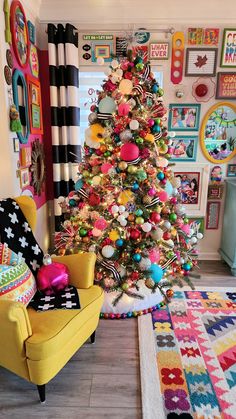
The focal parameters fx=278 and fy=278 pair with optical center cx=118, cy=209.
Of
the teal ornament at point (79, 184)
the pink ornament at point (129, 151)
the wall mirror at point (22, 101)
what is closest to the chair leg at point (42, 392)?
the teal ornament at point (79, 184)

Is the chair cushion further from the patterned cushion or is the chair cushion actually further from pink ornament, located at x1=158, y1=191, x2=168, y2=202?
pink ornament, located at x1=158, y1=191, x2=168, y2=202

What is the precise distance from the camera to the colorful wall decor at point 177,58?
8.83 feet

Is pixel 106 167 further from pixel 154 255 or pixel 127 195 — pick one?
pixel 154 255

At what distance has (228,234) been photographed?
2.97 meters

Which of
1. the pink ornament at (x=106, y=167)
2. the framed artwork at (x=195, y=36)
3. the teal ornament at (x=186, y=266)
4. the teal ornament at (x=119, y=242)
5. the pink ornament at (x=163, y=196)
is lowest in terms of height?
the teal ornament at (x=186, y=266)

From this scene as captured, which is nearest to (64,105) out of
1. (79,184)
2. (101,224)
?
(79,184)

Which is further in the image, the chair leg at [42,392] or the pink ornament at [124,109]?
the pink ornament at [124,109]

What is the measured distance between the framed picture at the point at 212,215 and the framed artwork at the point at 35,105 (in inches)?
78.1

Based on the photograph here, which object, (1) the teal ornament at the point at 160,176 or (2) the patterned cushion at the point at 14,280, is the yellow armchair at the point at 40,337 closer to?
(2) the patterned cushion at the point at 14,280

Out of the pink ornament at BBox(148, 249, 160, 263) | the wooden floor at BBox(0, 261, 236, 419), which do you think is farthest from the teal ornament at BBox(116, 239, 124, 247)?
the wooden floor at BBox(0, 261, 236, 419)

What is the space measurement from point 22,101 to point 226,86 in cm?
198

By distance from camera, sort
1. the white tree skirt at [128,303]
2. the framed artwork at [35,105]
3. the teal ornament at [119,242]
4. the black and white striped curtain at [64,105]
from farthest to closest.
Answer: the black and white striped curtain at [64,105] < the framed artwork at [35,105] < the white tree skirt at [128,303] < the teal ornament at [119,242]

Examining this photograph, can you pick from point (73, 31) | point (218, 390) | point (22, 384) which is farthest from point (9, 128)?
point (218, 390)

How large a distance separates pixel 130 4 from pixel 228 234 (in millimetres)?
2476
